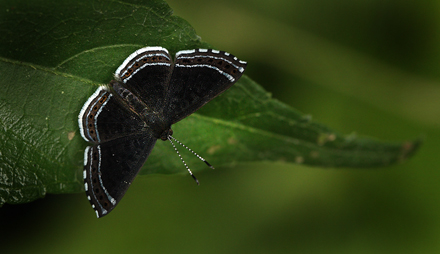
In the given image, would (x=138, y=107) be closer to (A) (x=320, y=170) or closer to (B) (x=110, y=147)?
(B) (x=110, y=147)

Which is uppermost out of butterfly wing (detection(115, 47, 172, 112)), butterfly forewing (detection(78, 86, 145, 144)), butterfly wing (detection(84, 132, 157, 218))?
butterfly wing (detection(115, 47, 172, 112))

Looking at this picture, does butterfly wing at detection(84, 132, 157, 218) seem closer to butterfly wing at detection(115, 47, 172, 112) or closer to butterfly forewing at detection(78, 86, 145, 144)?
butterfly forewing at detection(78, 86, 145, 144)

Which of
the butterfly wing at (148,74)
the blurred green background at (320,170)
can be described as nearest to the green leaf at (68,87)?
the butterfly wing at (148,74)

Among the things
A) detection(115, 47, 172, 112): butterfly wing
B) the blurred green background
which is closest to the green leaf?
detection(115, 47, 172, 112): butterfly wing

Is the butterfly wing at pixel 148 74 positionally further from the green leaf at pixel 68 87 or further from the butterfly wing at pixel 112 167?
the butterfly wing at pixel 112 167

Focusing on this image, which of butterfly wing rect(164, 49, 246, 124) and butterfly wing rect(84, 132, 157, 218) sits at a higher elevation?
butterfly wing rect(164, 49, 246, 124)

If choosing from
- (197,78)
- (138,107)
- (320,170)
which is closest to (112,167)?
(138,107)
